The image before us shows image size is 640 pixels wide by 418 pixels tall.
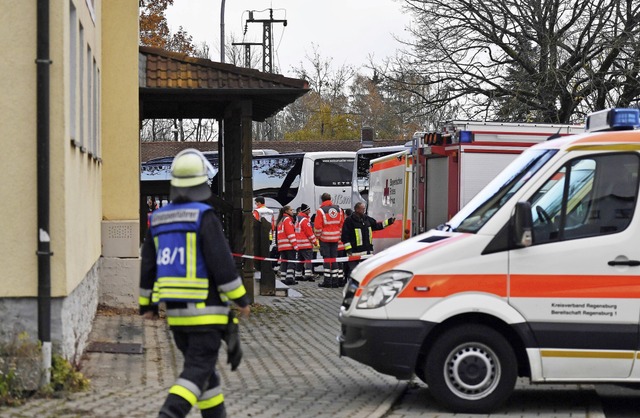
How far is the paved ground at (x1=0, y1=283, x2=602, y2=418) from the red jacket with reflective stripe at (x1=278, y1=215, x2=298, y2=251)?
1102 cm

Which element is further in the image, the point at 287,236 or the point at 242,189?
the point at 287,236

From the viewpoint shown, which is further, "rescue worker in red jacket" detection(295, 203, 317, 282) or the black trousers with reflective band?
"rescue worker in red jacket" detection(295, 203, 317, 282)

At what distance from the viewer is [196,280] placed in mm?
6727

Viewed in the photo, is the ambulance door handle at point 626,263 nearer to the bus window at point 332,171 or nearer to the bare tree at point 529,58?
the bare tree at point 529,58

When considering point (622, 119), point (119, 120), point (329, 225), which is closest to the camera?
point (622, 119)

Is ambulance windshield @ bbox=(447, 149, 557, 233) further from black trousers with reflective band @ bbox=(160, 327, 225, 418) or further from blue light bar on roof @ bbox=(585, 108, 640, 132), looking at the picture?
black trousers with reflective band @ bbox=(160, 327, 225, 418)

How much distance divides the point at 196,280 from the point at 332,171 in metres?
30.5

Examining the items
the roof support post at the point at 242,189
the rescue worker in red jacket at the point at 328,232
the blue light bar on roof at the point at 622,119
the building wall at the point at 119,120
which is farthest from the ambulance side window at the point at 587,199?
the rescue worker in red jacket at the point at 328,232

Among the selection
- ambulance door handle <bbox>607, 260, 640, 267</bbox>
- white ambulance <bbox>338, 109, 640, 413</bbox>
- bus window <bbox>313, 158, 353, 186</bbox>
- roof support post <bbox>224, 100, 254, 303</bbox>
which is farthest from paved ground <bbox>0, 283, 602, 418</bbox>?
bus window <bbox>313, 158, 353, 186</bbox>

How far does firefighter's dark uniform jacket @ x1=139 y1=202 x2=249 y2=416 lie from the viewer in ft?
22.0

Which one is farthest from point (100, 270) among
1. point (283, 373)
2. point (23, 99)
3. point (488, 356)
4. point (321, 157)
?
point (321, 157)

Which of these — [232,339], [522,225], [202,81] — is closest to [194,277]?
[232,339]

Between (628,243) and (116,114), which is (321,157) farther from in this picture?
(628,243)

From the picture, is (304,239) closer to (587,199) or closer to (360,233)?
(360,233)
